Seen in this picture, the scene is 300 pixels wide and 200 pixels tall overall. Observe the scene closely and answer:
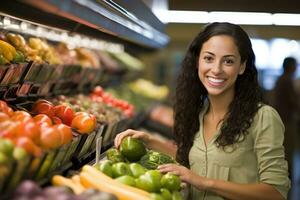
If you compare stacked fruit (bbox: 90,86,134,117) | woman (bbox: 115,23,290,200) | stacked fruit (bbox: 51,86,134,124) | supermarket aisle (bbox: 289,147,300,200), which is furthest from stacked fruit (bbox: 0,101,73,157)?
supermarket aisle (bbox: 289,147,300,200)

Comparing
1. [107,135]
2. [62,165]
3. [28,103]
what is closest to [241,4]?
[107,135]

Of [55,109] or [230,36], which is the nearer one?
[230,36]

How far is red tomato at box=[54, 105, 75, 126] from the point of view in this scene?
3613 mm

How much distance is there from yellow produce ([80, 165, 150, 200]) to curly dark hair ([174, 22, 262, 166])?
2.98 ft

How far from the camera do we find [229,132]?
10.8ft

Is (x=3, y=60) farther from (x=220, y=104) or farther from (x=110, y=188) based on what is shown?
(x=220, y=104)

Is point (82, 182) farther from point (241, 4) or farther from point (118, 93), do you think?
point (118, 93)

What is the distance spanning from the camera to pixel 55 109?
3.64m

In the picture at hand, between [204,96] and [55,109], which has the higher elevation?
[204,96]

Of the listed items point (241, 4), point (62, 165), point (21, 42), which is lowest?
point (62, 165)

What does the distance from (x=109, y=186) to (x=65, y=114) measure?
1.23m

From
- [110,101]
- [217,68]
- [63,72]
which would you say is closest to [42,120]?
[217,68]

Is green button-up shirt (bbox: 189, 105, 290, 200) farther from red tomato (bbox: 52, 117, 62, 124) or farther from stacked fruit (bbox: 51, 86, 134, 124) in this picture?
stacked fruit (bbox: 51, 86, 134, 124)

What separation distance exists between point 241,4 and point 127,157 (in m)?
1.49
